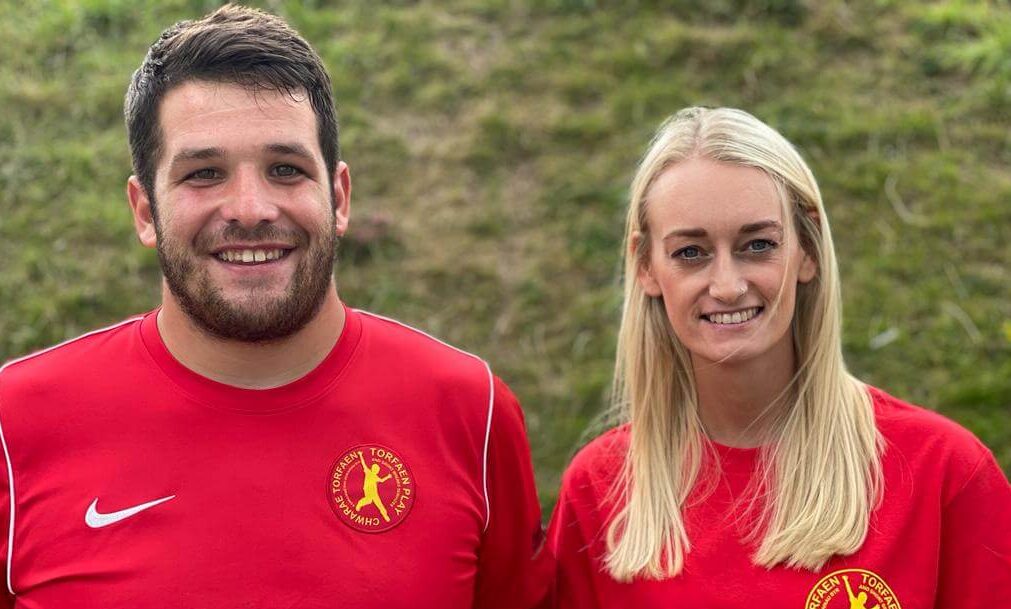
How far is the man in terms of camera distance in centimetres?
259

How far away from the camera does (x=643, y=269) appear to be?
3.18 m

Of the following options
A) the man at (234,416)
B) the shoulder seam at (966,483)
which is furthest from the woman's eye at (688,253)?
the shoulder seam at (966,483)

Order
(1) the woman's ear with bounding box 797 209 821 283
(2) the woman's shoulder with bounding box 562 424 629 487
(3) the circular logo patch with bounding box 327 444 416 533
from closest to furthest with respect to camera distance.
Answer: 1. (3) the circular logo patch with bounding box 327 444 416 533
2. (1) the woman's ear with bounding box 797 209 821 283
3. (2) the woman's shoulder with bounding box 562 424 629 487

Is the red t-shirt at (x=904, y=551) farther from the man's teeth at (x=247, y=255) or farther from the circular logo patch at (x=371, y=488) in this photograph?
the man's teeth at (x=247, y=255)

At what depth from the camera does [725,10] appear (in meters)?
6.18

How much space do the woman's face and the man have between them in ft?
2.07

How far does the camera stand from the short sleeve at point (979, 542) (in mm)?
2760

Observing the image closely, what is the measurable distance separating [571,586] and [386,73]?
358cm

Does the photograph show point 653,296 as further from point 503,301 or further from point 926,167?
point 926,167

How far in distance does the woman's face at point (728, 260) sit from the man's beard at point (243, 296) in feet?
2.89

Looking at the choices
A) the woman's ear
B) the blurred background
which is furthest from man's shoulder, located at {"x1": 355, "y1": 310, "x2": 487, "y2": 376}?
the blurred background

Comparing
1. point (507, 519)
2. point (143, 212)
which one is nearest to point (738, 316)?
point (507, 519)

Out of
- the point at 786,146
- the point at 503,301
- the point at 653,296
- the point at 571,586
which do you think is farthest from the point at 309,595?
the point at 503,301

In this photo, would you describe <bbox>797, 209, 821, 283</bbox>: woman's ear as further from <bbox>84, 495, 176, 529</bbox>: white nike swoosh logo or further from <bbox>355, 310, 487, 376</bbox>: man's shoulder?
<bbox>84, 495, 176, 529</bbox>: white nike swoosh logo
